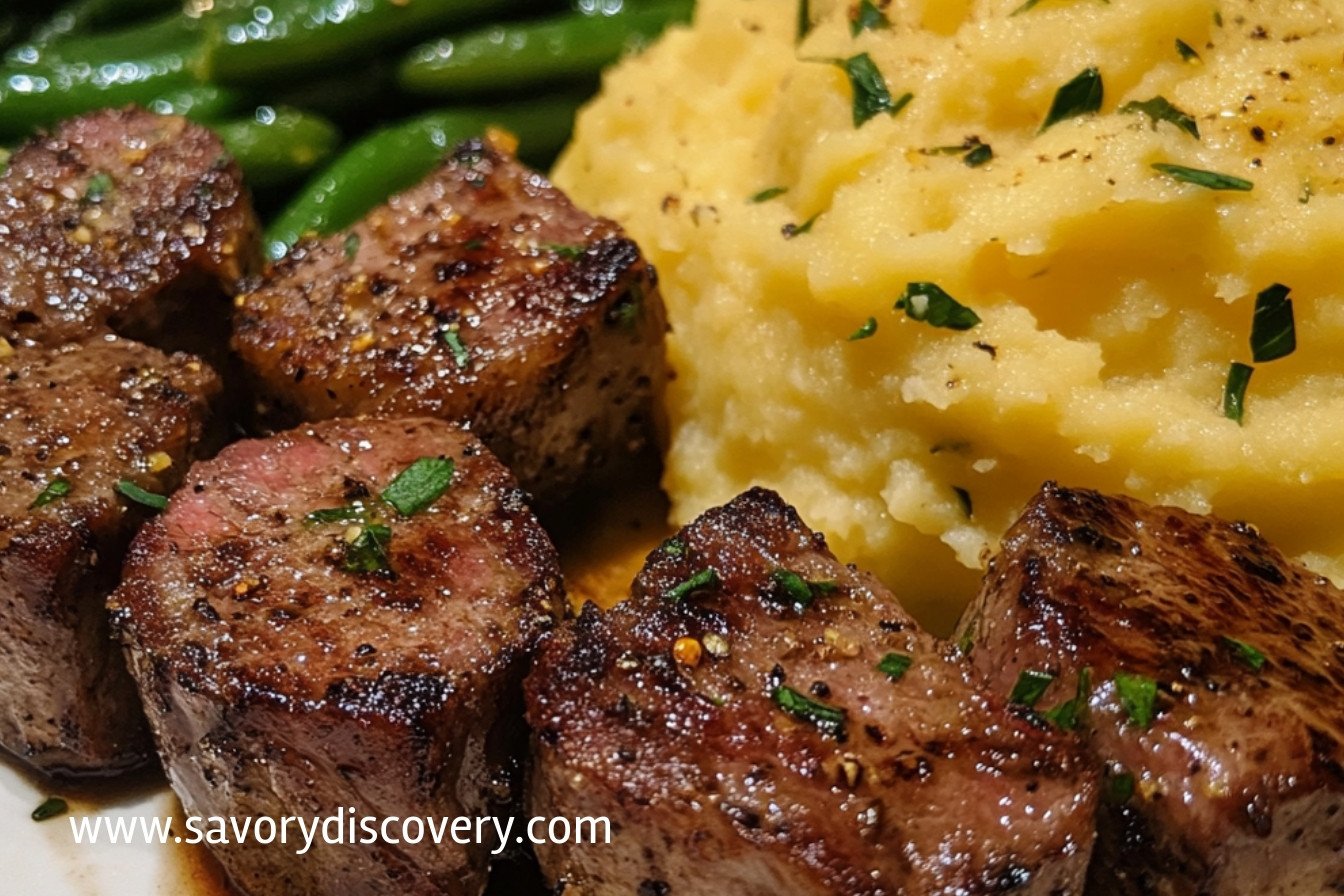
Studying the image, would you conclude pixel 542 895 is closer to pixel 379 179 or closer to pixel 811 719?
pixel 811 719

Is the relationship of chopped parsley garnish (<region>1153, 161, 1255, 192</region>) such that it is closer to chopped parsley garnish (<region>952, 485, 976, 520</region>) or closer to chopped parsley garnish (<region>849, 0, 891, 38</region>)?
chopped parsley garnish (<region>952, 485, 976, 520</region>)

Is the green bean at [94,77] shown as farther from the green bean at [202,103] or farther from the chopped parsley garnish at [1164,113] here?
the chopped parsley garnish at [1164,113]

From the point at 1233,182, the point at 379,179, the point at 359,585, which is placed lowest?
the point at 379,179

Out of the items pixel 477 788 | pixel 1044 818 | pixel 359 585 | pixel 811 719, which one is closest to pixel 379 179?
pixel 359 585

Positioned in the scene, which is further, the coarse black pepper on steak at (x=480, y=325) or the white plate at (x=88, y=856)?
the coarse black pepper on steak at (x=480, y=325)

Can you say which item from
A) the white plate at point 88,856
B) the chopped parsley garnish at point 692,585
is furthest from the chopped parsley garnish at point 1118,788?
the white plate at point 88,856

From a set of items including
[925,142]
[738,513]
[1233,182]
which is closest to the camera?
[738,513]
